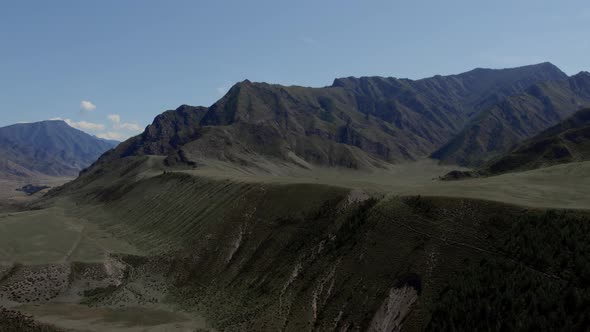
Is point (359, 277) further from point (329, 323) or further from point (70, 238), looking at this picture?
point (70, 238)

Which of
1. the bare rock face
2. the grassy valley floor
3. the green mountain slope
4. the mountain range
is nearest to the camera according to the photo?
the mountain range

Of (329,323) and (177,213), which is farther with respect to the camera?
(177,213)

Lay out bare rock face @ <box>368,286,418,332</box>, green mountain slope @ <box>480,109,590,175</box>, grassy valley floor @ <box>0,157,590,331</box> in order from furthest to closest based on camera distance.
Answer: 1. green mountain slope @ <box>480,109,590,175</box>
2. bare rock face @ <box>368,286,418,332</box>
3. grassy valley floor @ <box>0,157,590,331</box>

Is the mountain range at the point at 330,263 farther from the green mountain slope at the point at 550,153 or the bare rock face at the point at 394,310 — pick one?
the green mountain slope at the point at 550,153

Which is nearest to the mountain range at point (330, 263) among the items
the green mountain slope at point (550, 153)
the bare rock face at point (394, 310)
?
the bare rock face at point (394, 310)

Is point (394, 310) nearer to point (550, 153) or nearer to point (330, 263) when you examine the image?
point (330, 263)

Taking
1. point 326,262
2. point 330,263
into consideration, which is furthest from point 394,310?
point 326,262

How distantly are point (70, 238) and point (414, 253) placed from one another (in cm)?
8701

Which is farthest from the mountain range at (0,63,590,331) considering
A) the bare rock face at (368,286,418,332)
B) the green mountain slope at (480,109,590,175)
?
the green mountain slope at (480,109,590,175)

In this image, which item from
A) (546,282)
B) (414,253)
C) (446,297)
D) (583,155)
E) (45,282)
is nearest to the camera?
(546,282)

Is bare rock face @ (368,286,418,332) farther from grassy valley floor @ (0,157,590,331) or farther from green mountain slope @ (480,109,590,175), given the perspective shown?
green mountain slope @ (480,109,590,175)

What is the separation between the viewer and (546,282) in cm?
4284

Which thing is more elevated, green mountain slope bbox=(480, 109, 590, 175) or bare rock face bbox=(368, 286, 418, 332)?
green mountain slope bbox=(480, 109, 590, 175)

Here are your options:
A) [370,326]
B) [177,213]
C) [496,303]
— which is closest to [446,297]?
[496,303]
